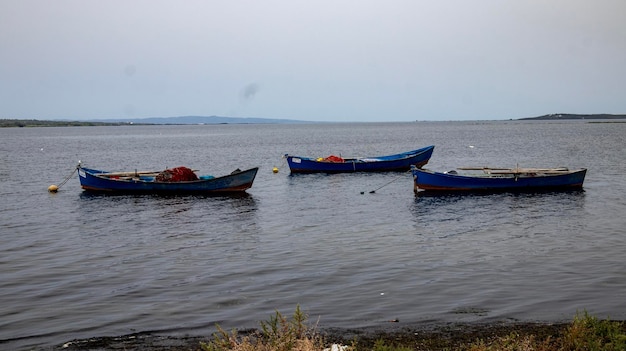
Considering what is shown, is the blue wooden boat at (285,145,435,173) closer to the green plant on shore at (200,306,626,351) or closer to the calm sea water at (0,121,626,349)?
the calm sea water at (0,121,626,349)

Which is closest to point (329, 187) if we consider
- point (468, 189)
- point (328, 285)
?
point (468, 189)

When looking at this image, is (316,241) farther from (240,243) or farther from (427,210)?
(427,210)

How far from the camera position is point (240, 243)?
759 inches

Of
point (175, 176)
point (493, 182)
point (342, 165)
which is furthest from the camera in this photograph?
point (342, 165)

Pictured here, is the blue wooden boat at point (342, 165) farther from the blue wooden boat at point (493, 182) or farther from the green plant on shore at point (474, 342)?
the green plant on shore at point (474, 342)

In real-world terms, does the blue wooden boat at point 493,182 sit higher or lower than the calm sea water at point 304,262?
higher

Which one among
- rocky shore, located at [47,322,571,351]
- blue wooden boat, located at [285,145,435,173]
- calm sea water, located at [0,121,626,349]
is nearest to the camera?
rocky shore, located at [47,322,571,351]

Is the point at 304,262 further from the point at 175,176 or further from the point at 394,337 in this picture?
the point at 175,176

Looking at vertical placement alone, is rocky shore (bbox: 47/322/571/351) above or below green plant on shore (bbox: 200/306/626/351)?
below

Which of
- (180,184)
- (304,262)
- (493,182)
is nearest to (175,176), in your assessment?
(180,184)

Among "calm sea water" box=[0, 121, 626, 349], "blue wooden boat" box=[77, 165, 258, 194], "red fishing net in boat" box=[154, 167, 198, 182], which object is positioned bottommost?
"calm sea water" box=[0, 121, 626, 349]

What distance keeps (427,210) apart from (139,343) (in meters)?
17.5

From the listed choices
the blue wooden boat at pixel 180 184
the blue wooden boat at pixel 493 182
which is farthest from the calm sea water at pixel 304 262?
the blue wooden boat at pixel 180 184

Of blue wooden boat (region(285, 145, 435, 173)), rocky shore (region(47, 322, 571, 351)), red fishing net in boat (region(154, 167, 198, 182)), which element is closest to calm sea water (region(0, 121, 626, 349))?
rocky shore (region(47, 322, 571, 351))
